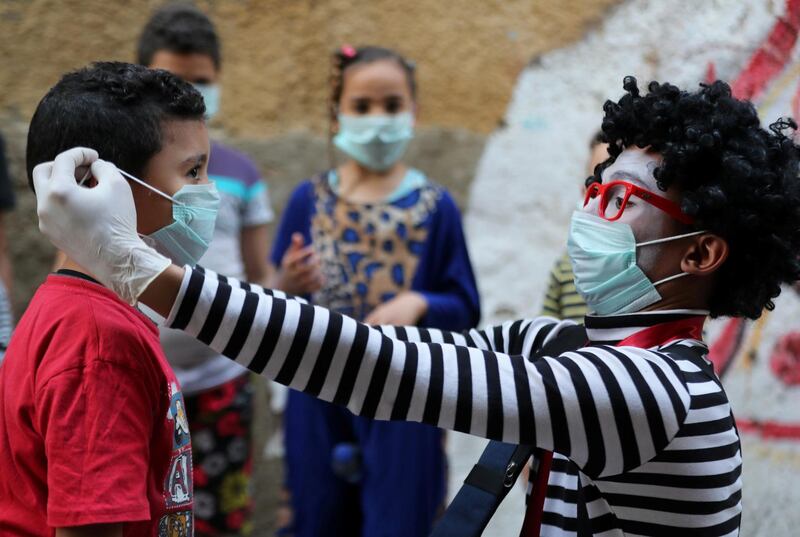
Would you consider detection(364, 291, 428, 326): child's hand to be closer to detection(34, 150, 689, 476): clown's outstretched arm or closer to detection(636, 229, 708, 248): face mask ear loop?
detection(636, 229, 708, 248): face mask ear loop

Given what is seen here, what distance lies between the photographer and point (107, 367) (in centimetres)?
124

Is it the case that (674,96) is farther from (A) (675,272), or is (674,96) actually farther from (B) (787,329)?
(B) (787,329)

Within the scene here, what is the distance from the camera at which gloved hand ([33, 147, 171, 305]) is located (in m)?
1.10

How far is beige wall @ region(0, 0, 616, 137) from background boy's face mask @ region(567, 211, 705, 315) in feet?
6.73

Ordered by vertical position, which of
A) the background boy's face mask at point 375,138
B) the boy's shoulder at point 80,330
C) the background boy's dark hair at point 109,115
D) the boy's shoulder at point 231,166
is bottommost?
the boy's shoulder at point 80,330

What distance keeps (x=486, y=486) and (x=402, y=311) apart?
1104mm

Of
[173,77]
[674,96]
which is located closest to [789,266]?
[674,96]

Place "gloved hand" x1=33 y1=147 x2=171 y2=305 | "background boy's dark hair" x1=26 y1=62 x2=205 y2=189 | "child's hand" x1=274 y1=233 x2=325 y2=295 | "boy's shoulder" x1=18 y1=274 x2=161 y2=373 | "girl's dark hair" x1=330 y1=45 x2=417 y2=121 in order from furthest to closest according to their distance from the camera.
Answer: "girl's dark hair" x1=330 y1=45 x2=417 y2=121
"child's hand" x1=274 y1=233 x2=325 y2=295
"background boy's dark hair" x1=26 y1=62 x2=205 y2=189
"boy's shoulder" x1=18 y1=274 x2=161 y2=373
"gloved hand" x1=33 y1=147 x2=171 y2=305

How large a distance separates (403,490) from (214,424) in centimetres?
59

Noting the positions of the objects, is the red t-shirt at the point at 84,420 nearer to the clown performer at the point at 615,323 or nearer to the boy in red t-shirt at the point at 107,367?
the boy in red t-shirt at the point at 107,367

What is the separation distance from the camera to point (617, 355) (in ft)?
4.05

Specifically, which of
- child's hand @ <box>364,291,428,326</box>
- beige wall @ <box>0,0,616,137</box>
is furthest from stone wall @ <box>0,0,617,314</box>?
child's hand @ <box>364,291,428,326</box>

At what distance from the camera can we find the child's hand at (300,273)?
2422 millimetres

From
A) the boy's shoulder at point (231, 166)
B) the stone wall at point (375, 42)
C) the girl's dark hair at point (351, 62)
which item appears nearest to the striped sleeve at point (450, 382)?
the boy's shoulder at point (231, 166)
